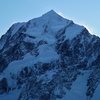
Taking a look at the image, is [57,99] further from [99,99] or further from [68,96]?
[99,99]

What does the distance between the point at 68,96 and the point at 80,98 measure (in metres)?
4.79

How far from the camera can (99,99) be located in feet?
639

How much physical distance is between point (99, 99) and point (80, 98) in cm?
779

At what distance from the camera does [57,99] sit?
650 ft

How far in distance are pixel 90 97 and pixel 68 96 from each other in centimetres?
885

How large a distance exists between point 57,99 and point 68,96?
177 inches

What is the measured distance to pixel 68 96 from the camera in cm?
19788

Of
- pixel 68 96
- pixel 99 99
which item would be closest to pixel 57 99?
pixel 68 96

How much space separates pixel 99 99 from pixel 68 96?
12.4m

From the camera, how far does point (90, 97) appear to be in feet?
653

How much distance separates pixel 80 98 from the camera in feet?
648

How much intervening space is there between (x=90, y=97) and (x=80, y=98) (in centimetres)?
429
